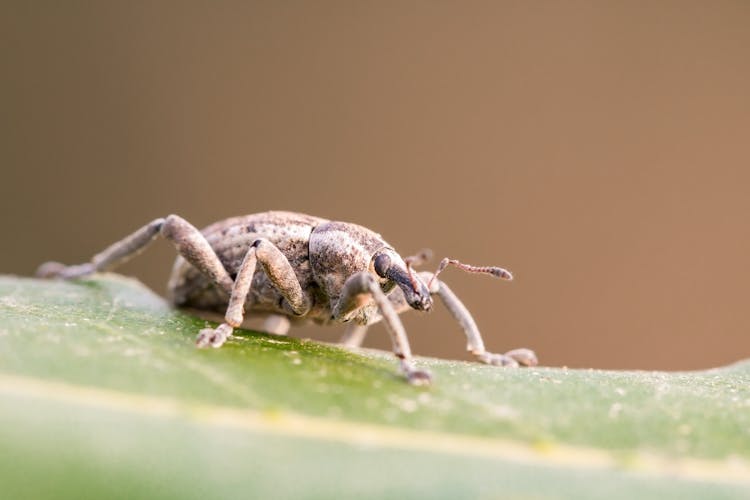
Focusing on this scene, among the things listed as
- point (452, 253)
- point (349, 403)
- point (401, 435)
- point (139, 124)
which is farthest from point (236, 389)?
point (139, 124)

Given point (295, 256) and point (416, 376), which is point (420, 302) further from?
point (416, 376)

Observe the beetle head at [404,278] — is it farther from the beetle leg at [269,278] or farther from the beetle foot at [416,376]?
the beetle foot at [416,376]

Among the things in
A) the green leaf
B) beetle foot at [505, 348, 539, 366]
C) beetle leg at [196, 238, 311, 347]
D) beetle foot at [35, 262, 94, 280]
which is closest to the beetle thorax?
beetle leg at [196, 238, 311, 347]

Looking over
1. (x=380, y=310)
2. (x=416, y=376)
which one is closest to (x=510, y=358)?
(x=380, y=310)

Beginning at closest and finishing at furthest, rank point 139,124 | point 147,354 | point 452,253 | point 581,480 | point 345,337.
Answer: point 581,480 → point 147,354 → point 345,337 → point 452,253 → point 139,124

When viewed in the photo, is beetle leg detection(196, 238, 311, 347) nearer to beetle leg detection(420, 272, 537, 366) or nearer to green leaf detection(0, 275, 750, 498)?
beetle leg detection(420, 272, 537, 366)

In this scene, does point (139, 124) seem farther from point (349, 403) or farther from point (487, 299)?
point (349, 403)

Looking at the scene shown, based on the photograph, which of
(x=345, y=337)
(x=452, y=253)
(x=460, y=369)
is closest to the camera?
(x=460, y=369)
